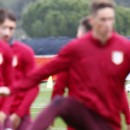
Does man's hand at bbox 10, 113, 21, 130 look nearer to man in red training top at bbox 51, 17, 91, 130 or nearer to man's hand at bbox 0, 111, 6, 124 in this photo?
man's hand at bbox 0, 111, 6, 124

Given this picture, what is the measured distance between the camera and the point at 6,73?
928 cm

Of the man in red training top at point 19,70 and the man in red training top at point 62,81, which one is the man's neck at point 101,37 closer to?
the man in red training top at point 62,81

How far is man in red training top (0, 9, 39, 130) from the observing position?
9.47m

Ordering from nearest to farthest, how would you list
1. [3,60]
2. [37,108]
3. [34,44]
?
[3,60], [37,108], [34,44]

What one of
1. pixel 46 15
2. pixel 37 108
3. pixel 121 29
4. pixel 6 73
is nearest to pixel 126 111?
pixel 6 73

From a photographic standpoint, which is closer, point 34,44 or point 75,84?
point 75,84

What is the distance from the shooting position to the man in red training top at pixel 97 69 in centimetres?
762

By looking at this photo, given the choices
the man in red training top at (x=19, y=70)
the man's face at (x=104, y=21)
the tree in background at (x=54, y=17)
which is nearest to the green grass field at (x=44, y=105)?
the man in red training top at (x=19, y=70)

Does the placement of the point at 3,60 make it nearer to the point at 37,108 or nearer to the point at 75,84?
the point at 75,84

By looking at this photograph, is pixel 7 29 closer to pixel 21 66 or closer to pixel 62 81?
pixel 21 66

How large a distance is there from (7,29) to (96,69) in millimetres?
1983

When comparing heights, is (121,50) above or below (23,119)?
above

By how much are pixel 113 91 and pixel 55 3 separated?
243 feet

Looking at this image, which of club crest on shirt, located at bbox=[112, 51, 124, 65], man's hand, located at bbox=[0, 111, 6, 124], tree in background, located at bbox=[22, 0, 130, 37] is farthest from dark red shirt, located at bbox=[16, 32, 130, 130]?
tree in background, located at bbox=[22, 0, 130, 37]
